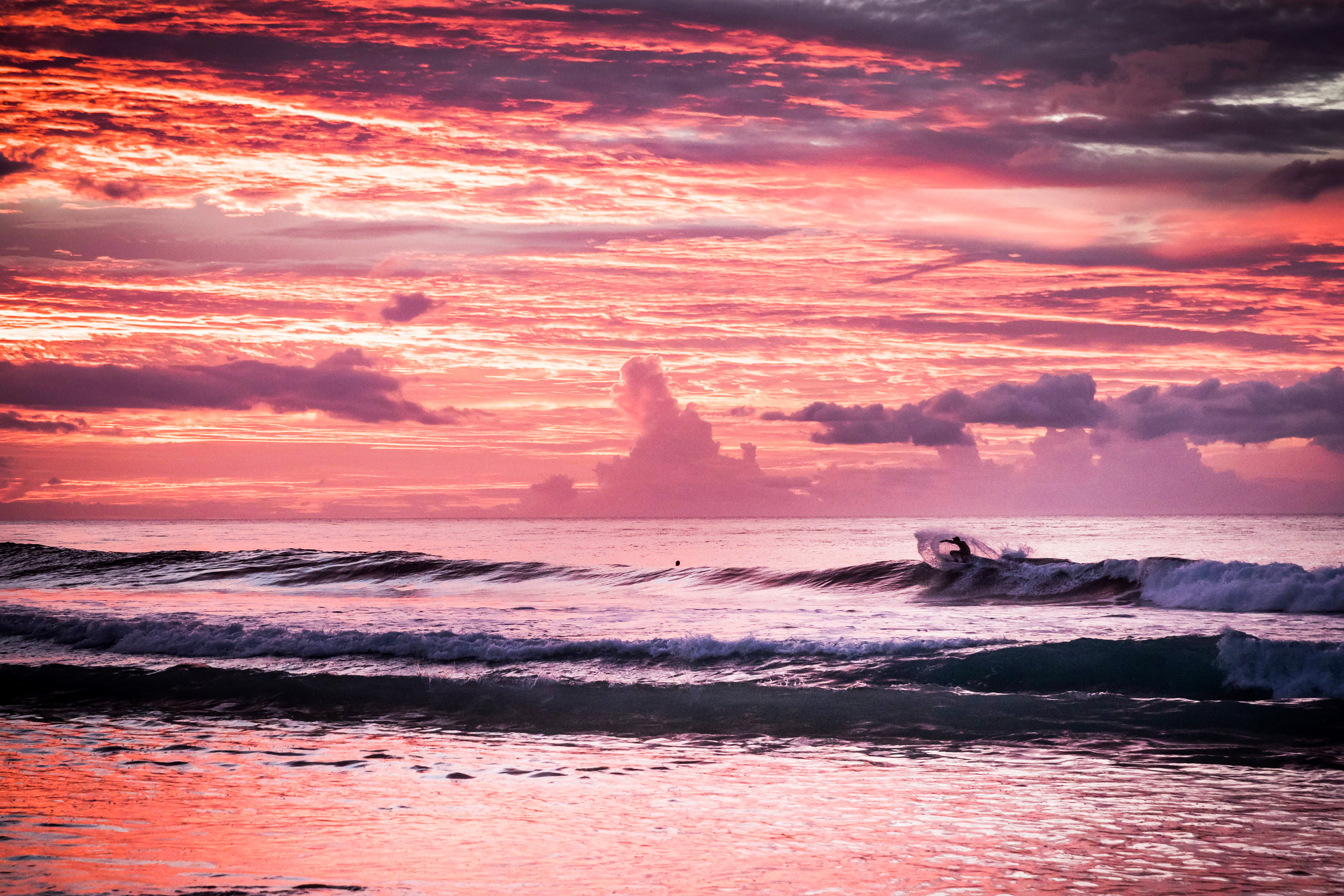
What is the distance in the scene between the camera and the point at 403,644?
17.9 metres

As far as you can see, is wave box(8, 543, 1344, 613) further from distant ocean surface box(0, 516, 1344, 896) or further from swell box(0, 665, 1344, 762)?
swell box(0, 665, 1344, 762)

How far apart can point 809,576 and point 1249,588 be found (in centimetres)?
1450

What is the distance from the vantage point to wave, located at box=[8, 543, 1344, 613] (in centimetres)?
2300

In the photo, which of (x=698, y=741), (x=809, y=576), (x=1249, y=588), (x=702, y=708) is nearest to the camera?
(x=698, y=741)

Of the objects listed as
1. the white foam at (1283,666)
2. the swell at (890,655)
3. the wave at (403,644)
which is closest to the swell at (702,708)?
the white foam at (1283,666)

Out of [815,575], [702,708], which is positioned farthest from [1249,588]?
[702,708]

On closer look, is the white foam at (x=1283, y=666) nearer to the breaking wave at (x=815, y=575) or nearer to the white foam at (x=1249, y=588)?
the white foam at (x=1249, y=588)

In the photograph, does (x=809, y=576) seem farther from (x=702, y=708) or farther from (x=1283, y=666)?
(x=702, y=708)

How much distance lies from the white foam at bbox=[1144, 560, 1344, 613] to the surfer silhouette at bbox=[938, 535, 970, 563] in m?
5.79

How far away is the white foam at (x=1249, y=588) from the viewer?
21.9 meters

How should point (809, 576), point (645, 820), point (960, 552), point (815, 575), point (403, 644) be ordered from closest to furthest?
point (645, 820) < point (403, 644) < point (960, 552) < point (815, 575) < point (809, 576)

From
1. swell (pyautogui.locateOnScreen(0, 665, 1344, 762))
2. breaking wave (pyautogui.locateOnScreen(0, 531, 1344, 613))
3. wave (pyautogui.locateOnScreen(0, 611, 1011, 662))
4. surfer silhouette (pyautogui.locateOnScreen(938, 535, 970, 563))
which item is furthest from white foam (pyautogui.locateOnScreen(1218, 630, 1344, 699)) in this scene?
surfer silhouette (pyautogui.locateOnScreen(938, 535, 970, 563))

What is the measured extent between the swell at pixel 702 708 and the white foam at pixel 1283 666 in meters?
0.70

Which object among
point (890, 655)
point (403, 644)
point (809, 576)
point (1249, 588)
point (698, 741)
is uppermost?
point (698, 741)
